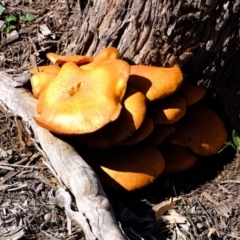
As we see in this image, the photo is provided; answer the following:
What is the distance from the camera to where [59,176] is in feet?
14.2

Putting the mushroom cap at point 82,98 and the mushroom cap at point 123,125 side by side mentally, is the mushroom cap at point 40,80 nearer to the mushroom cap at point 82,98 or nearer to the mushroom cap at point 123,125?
the mushroom cap at point 82,98

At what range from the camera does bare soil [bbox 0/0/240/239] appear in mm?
4207

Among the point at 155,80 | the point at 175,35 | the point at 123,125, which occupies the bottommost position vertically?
the point at 123,125

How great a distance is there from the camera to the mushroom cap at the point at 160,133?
459 cm

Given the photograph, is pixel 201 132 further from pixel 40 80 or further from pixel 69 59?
pixel 40 80

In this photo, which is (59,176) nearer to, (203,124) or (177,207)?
(177,207)

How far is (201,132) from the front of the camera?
4.82 metres

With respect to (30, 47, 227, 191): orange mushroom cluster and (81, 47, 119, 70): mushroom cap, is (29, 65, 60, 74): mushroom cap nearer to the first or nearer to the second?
(30, 47, 227, 191): orange mushroom cluster

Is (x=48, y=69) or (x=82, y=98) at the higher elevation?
(x=82, y=98)

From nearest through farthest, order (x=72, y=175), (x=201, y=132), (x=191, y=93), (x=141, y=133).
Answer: (x=72, y=175) → (x=141, y=133) → (x=191, y=93) → (x=201, y=132)

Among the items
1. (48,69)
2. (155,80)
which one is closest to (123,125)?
(155,80)

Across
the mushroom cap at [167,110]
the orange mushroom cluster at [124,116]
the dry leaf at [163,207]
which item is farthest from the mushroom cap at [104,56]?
the dry leaf at [163,207]

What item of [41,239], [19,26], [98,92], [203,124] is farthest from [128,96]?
[19,26]

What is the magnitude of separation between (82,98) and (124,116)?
0.32 meters
